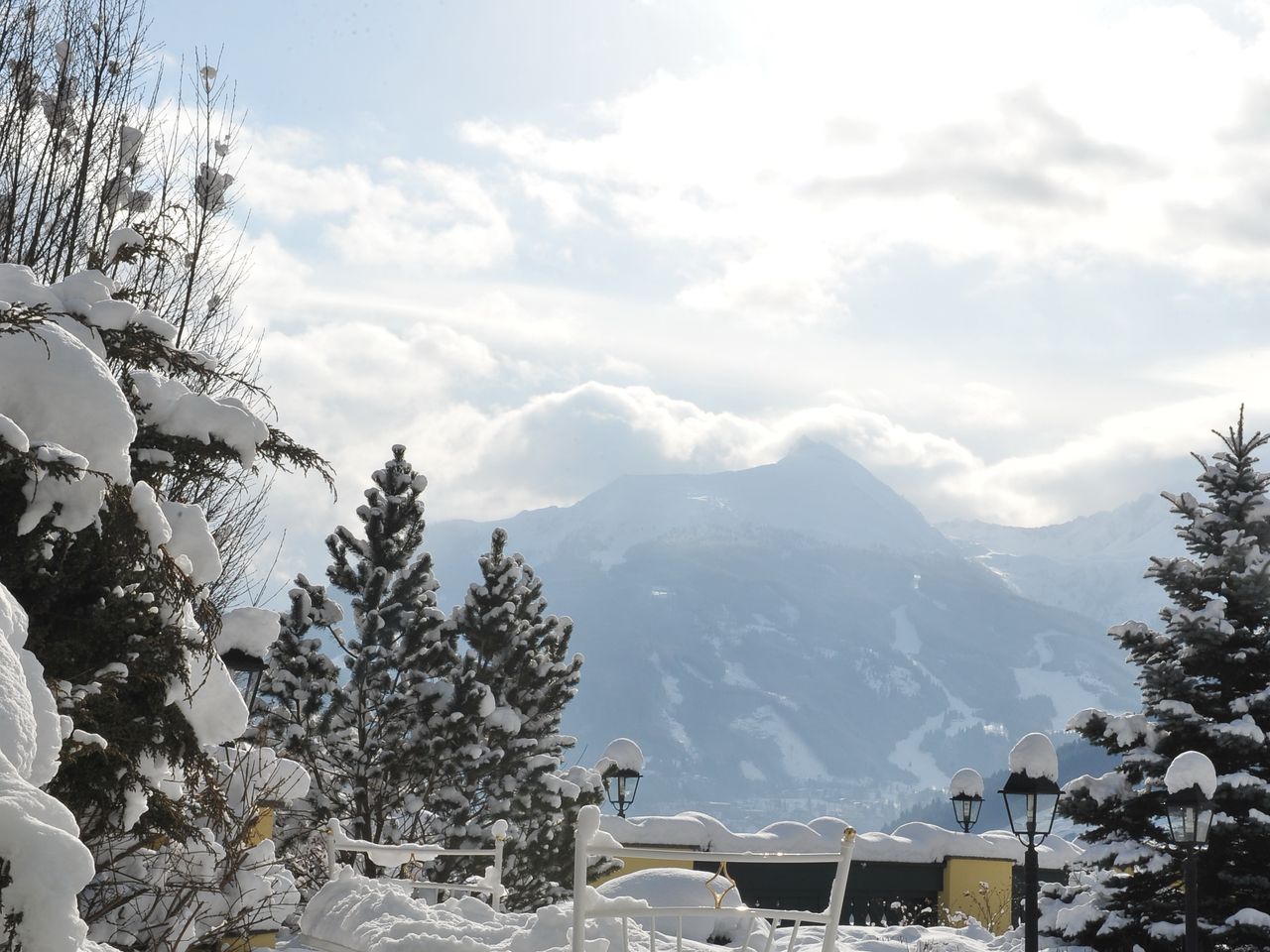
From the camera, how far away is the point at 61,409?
454 cm

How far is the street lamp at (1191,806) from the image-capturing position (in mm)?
9547

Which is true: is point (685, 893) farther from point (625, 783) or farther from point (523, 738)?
point (523, 738)

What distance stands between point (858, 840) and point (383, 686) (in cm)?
754

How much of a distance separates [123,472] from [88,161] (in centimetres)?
721

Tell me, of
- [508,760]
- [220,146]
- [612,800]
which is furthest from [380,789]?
[220,146]

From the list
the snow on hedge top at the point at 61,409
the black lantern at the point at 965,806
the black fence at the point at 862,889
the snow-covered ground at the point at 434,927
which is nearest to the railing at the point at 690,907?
the snow-covered ground at the point at 434,927

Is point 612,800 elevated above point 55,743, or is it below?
below

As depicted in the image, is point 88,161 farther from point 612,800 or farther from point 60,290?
point 612,800

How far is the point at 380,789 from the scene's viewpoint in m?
18.2

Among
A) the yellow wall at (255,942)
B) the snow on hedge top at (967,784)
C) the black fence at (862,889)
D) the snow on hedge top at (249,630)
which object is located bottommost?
the black fence at (862,889)

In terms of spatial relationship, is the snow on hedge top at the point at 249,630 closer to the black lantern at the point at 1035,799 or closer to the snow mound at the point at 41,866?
the snow mound at the point at 41,866

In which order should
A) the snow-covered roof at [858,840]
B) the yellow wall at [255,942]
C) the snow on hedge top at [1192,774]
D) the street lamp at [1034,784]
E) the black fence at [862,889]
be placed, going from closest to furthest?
the yellow wall at [255,942]
the snow on hedge top at [1192,774]
the street lamp at [1034,784]
the snow-covered roof at [858,840]
the black fence at [862,889]

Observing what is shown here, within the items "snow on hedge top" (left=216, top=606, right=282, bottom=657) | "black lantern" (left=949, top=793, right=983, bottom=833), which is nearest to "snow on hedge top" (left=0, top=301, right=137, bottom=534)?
"snow on hedge top" (left=216, top=606, right=282, bottom=657)

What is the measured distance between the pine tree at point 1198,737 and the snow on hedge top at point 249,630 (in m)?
8.06
